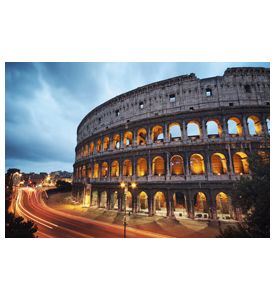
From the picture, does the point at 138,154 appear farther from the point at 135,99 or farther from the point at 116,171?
the point at 135,99

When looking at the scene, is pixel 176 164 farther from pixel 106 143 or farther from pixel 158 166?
pixel 106 143

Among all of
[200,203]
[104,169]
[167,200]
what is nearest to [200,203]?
[200,203]

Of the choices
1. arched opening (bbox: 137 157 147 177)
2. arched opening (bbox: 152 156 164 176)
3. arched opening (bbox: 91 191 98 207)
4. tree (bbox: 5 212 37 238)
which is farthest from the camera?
arched opening (bbox: 91 191 98 207)

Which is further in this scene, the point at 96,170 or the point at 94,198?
the point at 96,170

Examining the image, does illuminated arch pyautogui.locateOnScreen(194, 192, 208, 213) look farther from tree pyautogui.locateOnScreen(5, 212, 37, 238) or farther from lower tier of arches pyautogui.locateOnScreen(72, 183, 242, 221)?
tree pyautogui.locateOnScreen(5, 212, 37, 238)

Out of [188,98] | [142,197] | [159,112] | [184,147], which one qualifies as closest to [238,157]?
[184,147]

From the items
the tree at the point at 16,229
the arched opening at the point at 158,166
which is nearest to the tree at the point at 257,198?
the tree at the point at 16,229

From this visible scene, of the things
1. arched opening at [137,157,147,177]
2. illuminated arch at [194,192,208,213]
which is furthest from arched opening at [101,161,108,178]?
illuminated arch at [194,192,208,213]
